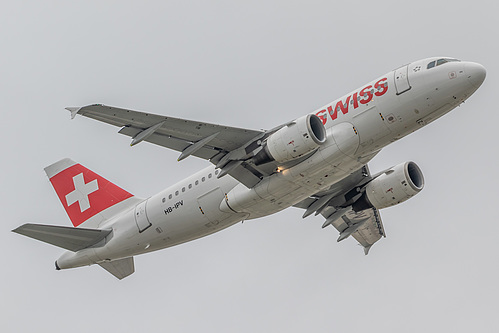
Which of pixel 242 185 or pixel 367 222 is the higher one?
pixel 242 185

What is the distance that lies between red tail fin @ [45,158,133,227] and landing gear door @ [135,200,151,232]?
8.10ft

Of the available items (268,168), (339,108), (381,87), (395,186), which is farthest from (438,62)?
(268,168)

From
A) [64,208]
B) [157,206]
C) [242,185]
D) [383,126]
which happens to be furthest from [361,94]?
[64,208]

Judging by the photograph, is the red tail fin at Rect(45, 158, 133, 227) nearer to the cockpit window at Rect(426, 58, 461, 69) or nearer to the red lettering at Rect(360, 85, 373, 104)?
the red lettering at Rect(360, 85, 373, 104)

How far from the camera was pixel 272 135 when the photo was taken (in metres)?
33.0

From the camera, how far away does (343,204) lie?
134 ft

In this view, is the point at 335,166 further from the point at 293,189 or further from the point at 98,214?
the point at 98,214

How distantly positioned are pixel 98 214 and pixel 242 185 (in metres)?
9.80

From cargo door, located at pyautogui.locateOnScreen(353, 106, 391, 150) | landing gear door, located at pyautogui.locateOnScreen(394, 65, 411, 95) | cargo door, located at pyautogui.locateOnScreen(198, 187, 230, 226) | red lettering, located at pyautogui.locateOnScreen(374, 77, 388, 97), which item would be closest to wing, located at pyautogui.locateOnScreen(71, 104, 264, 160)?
cargo door, located at pyautogui.locateOnScreen(198, 187, 230, 226)

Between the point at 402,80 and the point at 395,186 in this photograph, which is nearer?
the point at 402,80

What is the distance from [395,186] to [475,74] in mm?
8986

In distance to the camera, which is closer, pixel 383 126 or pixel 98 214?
pixel 383 126

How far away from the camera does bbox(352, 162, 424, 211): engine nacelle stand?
1526 inches

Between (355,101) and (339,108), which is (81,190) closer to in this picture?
(339,108)
